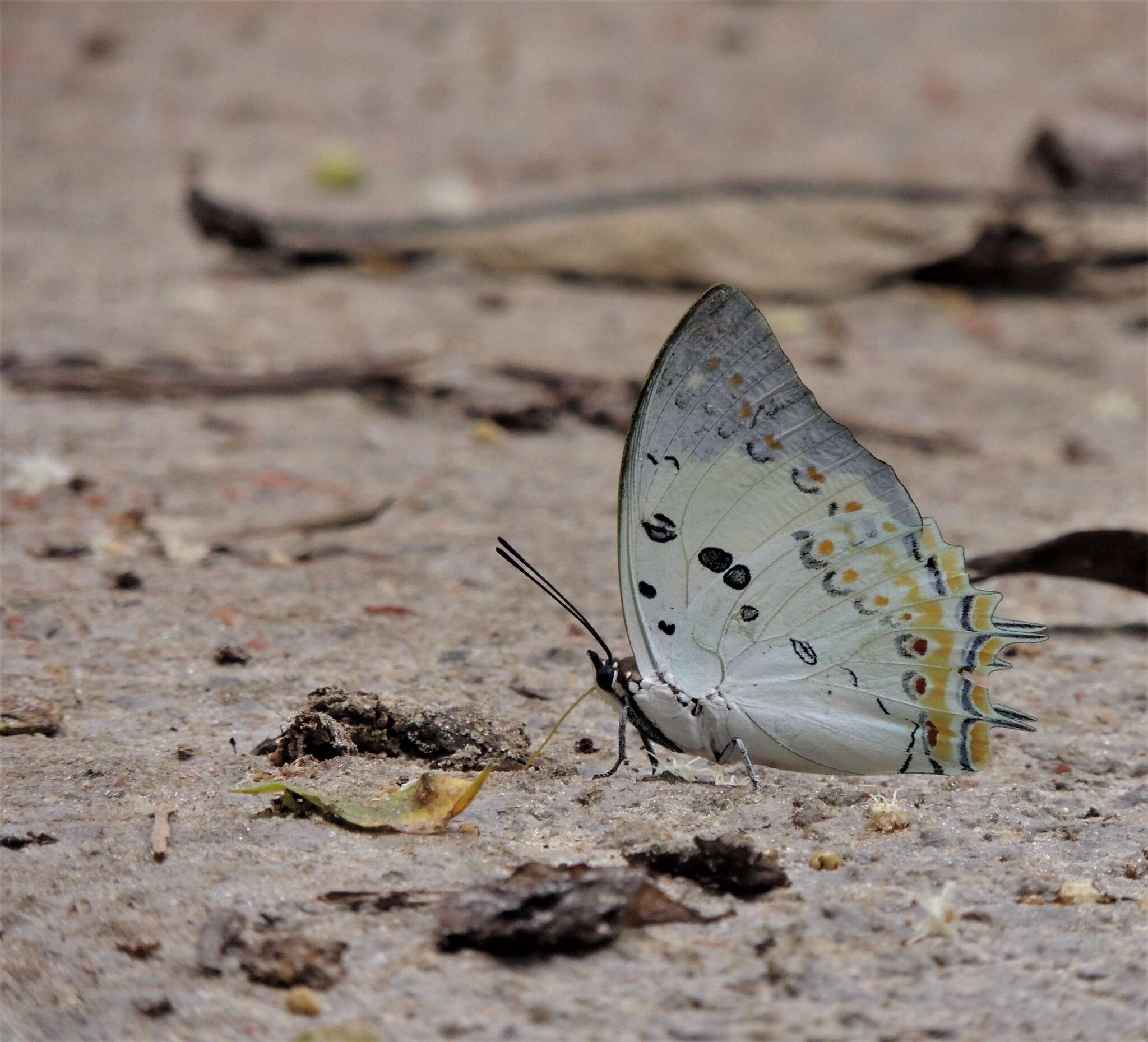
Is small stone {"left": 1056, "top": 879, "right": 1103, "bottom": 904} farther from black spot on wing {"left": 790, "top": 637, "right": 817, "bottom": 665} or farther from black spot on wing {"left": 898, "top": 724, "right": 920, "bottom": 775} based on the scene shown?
black spot on wing {"left": 790, "top": 637, "right": 817, "bottom": 665}

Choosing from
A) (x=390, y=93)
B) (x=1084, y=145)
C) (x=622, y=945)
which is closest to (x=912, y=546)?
(x=622, y=945)

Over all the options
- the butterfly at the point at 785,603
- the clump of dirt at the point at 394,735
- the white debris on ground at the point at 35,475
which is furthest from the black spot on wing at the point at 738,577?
the white debris on ground at the point at 35,475

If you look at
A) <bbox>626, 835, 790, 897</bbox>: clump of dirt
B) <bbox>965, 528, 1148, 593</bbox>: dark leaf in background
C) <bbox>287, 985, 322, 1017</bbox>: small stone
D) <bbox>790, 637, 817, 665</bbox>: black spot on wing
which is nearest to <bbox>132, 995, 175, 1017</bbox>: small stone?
<bbox>287, 985, 322, 1017</bbox>: small stone

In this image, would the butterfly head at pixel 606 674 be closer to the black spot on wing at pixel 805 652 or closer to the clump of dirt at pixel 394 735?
the clump of dirt at pixel 394 735

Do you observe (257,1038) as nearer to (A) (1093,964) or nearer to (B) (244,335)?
(A) (1093,964)


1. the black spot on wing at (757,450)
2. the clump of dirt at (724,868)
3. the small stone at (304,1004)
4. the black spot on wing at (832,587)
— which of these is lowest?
the small stone at (304,1004)

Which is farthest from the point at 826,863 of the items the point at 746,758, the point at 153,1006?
the point at 153,1006

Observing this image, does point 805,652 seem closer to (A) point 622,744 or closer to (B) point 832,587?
(B) point 832,587
